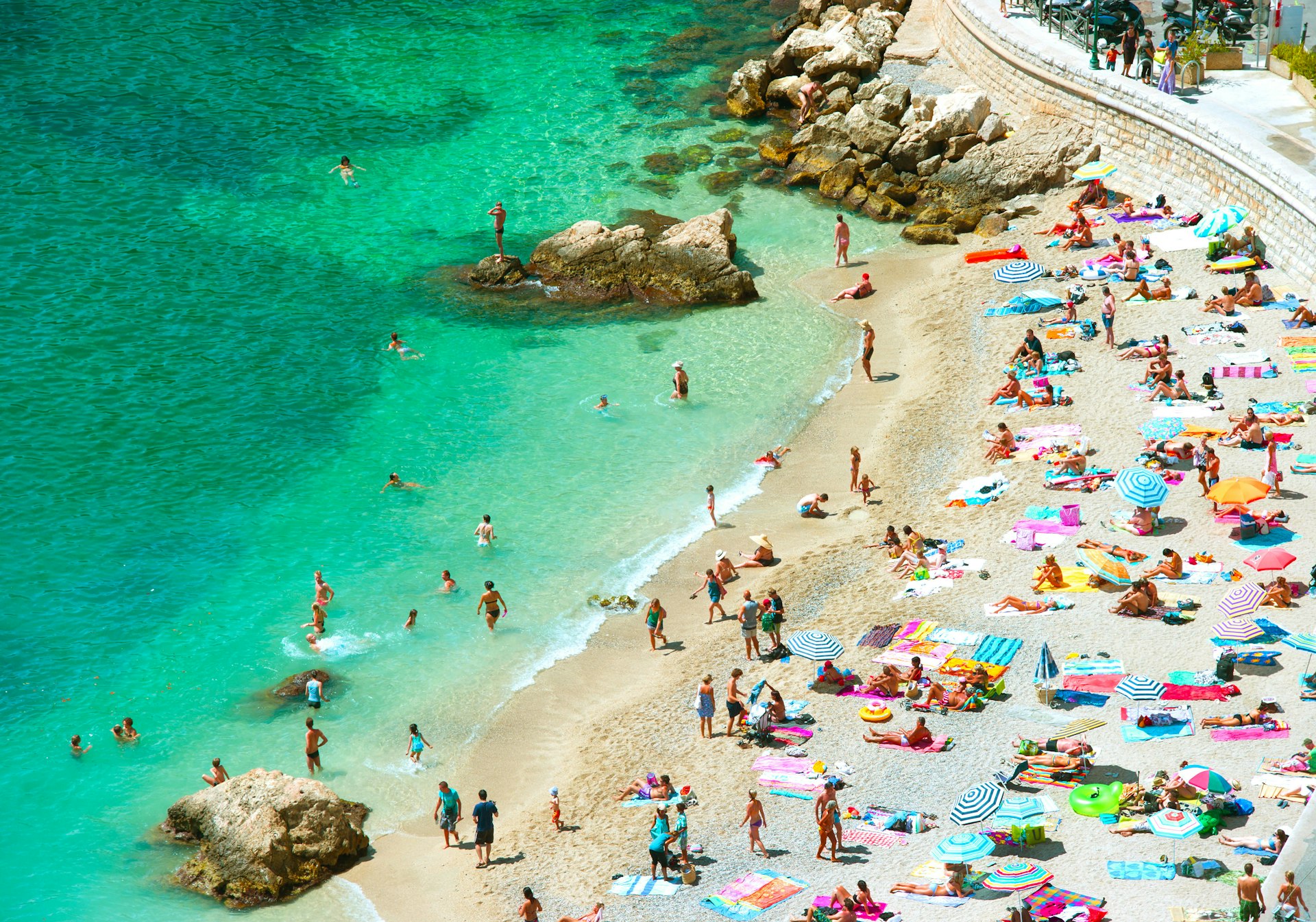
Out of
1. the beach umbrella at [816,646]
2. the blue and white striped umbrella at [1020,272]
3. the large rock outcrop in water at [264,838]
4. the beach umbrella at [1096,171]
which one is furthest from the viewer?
the beach umbrella at [1096,171]

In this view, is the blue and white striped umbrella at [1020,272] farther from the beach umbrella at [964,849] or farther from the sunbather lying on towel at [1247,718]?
the beach umbrella at [964,849]

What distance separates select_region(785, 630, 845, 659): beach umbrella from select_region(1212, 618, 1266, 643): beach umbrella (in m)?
5.45

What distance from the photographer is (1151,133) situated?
106 feet

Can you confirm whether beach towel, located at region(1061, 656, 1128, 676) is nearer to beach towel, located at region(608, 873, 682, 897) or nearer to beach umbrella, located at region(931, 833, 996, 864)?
beach umbrella, located at region(931, 833, 996, 864)

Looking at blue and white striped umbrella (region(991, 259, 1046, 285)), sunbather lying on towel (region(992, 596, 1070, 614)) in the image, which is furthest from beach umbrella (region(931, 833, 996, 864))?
blue and white striped umbrella (region(991, 259, 1046, 285))

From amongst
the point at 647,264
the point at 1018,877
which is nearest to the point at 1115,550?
the point at 1018,877

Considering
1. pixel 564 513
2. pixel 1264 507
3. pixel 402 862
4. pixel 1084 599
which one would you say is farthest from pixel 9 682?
pixel 1264 507

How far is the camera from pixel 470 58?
5084 centimetres

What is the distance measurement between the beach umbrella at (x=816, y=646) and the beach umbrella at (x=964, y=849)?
4756 millimetres

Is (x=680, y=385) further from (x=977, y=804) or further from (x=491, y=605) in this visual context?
(x=977, y=804)

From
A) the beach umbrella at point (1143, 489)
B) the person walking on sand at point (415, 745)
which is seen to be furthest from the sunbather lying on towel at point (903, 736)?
the person walking on sand at point (415, 745)

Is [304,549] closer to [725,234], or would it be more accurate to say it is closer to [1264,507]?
[725,234]

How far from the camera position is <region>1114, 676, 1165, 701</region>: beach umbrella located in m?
17.4

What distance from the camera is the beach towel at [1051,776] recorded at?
16547 mm
